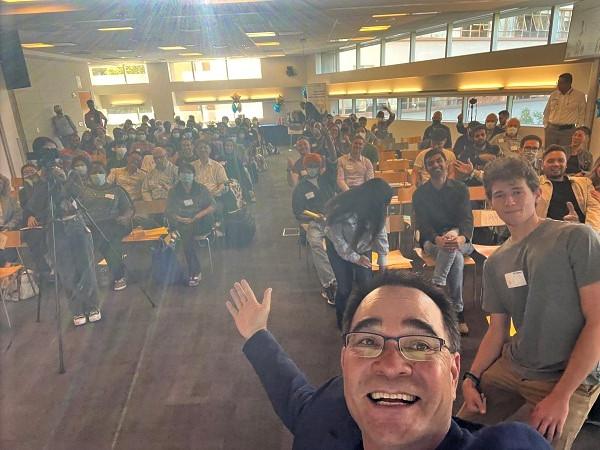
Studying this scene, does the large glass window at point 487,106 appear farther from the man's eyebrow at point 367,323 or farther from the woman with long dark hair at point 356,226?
the man's eyebrow at point 367,323

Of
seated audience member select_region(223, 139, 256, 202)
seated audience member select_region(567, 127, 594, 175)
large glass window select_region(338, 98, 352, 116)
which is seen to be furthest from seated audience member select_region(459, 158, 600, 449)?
large glass window select_region(338, 98, 352, 116)

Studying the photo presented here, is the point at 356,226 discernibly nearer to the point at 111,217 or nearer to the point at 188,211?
the point at 188,211

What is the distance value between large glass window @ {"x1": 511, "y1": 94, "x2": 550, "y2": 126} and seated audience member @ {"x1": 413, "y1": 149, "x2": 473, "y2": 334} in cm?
651

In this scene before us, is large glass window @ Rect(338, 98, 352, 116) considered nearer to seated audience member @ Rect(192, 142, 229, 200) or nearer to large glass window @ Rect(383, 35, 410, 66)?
large glass window @ Rect(383, 35, 410, 66)

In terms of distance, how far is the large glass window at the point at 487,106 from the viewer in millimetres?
9477

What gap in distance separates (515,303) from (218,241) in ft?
15.3

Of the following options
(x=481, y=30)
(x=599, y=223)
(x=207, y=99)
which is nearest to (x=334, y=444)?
(x=599, y=223)

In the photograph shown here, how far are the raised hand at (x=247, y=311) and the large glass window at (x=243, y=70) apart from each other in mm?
20085

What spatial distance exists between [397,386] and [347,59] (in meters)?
18.2

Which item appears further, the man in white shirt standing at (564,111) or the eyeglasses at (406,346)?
the man in white shirt standing at (564,111)

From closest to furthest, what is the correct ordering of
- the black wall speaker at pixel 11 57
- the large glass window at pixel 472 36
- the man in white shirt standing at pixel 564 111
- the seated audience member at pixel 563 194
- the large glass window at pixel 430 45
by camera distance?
the seated audience member at pixel 563 194 → the black wall speaker at pixel 11 57 → the man in white shirt standing at pixel 564 111 → the large glass window at pixel 472 36 → the large glass window at pixel 430 45

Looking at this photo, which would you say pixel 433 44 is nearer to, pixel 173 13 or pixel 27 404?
pixel 173 13

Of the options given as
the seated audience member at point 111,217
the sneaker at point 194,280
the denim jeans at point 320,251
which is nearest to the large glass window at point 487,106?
the denim jeans at point 320,251

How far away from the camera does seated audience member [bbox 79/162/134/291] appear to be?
14.2ft
